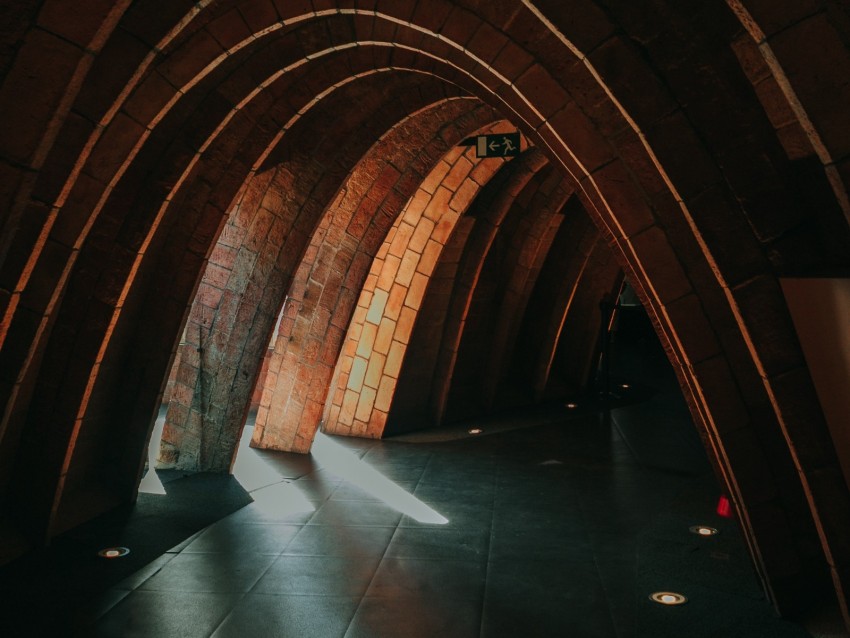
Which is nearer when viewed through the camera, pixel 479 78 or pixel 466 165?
pixel 479 78

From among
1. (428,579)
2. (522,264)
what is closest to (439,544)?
(428,579)

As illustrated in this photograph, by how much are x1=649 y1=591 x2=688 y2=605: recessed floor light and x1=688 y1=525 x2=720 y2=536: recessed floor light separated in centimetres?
176

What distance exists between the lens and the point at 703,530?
29.2 feet

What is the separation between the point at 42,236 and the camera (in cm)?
475

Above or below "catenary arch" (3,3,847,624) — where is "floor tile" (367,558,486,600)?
below

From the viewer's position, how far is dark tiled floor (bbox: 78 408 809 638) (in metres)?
6.68

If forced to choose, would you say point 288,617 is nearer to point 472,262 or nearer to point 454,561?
point 454,561

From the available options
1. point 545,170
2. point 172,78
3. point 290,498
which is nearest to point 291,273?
point 290,498

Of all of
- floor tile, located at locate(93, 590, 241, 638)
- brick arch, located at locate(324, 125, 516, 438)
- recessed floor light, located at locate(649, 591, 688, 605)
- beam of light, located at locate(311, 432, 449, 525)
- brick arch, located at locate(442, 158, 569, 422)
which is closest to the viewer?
floor tile, located at locate(93, 590, 241, 638)

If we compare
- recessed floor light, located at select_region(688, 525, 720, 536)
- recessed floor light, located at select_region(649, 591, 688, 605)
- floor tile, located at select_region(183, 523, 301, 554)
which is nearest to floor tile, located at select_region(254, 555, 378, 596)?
floor tile, located at select_region(183, 523, 301, 554)

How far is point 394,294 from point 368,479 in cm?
345

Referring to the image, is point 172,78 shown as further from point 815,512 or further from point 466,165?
point 466,165

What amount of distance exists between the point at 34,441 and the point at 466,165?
7.32 meters

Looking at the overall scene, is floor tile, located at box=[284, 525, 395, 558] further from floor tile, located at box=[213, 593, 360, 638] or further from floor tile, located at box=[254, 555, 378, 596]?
floor tile, located at box=[213, 593, 360, 638]
